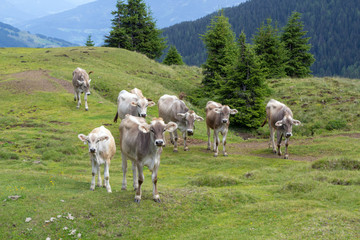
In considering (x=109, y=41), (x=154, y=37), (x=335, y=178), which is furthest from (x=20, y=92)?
(x=154, y=37)

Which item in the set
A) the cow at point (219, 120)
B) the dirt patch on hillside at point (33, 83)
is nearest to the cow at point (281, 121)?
the cow at point (219, 120)

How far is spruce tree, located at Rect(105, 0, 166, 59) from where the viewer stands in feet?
225

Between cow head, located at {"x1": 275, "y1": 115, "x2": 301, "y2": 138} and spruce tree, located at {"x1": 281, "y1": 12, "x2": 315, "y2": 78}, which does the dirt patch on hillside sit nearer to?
cow head, located at {"x1": 275, "y1": 115, "x2": 301, "y2": 138}

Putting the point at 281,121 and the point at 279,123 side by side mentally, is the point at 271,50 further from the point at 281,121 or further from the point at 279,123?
the point at 279,123

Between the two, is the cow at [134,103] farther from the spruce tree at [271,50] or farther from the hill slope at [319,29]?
the hill slope at [319,29]

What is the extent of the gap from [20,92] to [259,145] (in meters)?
23.8

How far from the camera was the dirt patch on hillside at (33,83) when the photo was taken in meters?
35.0

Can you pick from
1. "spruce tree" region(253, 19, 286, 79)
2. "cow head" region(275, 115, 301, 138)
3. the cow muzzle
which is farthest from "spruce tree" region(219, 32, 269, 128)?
the cow muzzle

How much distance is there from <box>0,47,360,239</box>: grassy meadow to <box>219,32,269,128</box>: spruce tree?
5.55ft

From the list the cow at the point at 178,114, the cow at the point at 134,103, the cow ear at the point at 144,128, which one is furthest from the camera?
the cow at the point at 178,114

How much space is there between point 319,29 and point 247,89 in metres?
150

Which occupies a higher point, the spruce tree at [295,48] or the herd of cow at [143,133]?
the spruce tree at [295,48]

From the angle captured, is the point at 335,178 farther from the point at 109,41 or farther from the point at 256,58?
the point at 109,41

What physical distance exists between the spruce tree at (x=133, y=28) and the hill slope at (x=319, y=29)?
94.8 metres
